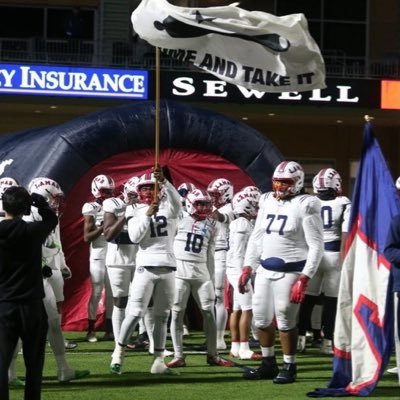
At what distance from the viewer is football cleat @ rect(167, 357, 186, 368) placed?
41.0 ft

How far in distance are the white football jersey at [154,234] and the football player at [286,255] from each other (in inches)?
37.6

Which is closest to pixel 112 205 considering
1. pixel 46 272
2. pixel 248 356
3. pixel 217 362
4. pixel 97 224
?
pixel 97 224

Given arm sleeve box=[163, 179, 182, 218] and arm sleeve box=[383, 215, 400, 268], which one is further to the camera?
arm sleeve box=[163, 179, 182, 218]

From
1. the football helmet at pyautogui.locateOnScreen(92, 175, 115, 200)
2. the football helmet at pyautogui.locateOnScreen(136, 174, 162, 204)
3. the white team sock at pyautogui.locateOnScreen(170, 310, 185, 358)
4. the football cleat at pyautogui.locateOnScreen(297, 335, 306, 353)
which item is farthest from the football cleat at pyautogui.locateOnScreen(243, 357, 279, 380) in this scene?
the football helmet at pyautogui.locateOnScreen(92, 175, 115, 200)

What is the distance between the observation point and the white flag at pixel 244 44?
11477 mm

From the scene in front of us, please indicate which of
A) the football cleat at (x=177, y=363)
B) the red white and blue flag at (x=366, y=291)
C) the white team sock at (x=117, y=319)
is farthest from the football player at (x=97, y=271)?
the red white and blue flag at (x=366, y=291)

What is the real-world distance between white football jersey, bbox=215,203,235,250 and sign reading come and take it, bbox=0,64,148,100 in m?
11.8

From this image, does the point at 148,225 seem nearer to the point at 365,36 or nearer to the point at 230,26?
the point at 230,26

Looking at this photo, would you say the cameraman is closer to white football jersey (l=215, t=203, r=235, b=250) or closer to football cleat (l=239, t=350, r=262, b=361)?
football cleat (l=239, t=350, r=262, b=361)

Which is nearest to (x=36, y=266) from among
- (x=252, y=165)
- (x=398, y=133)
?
(x=252, y=165)

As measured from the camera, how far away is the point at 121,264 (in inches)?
567

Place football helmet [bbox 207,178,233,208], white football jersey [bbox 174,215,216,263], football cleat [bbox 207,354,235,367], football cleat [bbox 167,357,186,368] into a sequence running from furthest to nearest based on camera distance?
football helmet [bbox 207,178,233,208]
white football jersey [bbox 174,215,216,263]
football cleat [bbox 207,354,235,367]
football cleat [bbox 167,357,186,368]

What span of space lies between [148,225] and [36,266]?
8.53ft

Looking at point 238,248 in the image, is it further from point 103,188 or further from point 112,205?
point 103,188
